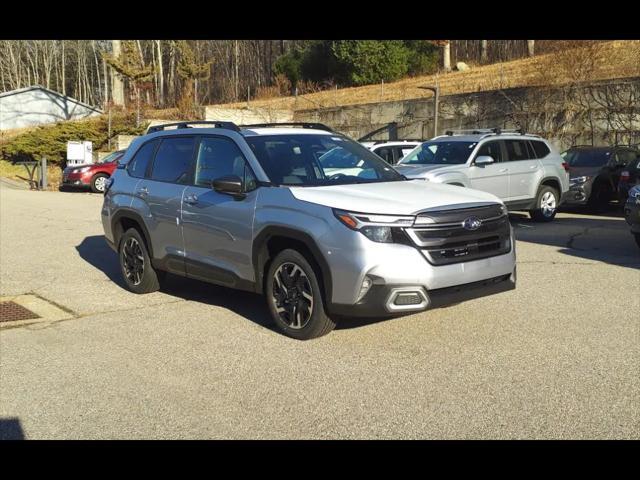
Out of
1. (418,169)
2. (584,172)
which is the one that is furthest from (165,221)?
(584,172)

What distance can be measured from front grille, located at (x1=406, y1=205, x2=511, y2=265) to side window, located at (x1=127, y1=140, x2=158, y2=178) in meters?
3.84

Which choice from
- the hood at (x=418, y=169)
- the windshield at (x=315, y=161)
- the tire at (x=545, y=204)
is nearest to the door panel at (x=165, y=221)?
the windshield at (x=315, y=161)

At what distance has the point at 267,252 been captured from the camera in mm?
5855

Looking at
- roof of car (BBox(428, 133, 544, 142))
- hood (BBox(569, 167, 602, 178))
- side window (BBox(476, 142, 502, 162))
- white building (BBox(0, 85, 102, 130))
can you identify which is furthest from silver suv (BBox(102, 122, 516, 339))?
white building (BBox(0, 85, 102, 130))

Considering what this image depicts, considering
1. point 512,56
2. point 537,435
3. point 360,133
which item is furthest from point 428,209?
point 512,56

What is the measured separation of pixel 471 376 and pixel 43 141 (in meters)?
34.9

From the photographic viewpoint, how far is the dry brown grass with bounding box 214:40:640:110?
2205 centimetres

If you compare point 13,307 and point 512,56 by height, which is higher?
point 512,56

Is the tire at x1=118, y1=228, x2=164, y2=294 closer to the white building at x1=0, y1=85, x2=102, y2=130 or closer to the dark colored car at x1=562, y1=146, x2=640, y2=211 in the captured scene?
the dark colored car at x1=562, y1=146, x2=640, y2=211

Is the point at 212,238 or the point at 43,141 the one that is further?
the point at 43,141

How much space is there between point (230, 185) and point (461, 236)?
2083 millimetres

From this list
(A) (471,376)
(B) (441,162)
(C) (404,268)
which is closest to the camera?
(A) (471,376)

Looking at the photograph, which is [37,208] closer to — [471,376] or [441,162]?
[441,162]

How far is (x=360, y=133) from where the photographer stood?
90.7ft
